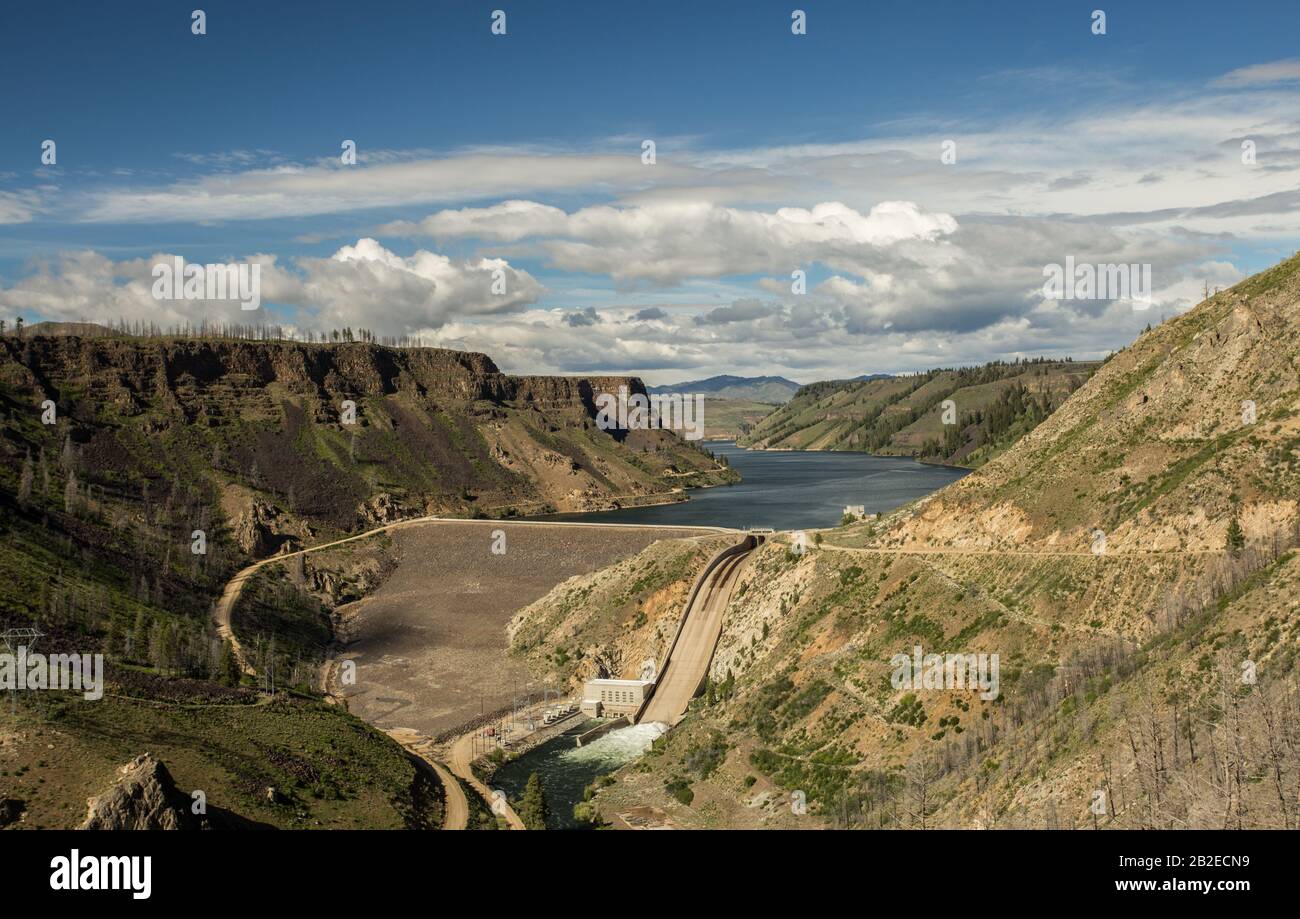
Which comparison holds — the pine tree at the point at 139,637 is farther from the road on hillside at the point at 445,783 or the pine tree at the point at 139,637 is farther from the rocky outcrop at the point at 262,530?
the rocky outcrop at the point at 262,530

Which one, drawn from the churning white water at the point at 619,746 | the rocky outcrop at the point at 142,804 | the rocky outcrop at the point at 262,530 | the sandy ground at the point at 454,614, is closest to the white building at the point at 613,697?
the churning white water at the point at 619,746

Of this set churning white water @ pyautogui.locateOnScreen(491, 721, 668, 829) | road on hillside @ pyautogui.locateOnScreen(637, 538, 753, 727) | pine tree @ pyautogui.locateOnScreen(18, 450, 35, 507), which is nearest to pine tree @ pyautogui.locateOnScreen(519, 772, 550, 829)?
churning white water @ pyautogui.locateOnScreen(491, 721, 668, 829)

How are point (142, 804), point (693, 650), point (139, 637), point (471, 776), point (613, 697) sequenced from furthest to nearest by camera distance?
point (693, 650) < point (613, 697) < point (139, 637) < point (471, 776) < point (142, 804)

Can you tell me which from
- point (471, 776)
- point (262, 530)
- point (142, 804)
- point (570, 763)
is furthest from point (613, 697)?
point (262, 530)

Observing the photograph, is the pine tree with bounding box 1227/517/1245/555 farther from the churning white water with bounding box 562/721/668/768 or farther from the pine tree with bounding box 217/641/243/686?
the pine tree with bounding box 217/641/243/686

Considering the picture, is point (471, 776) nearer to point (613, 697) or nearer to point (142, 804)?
point (613, 697)

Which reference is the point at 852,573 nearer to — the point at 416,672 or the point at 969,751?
the point at 969,751
